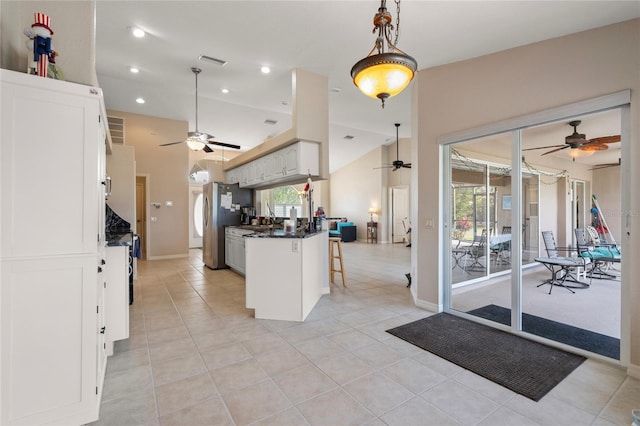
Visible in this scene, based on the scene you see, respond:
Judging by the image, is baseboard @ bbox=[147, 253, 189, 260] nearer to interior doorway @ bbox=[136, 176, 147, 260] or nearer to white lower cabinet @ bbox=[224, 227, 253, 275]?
interior doorway @ bbox=[136, 176, 147, 260]

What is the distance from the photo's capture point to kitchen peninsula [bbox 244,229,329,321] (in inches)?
130

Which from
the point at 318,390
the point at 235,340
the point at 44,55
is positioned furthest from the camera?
the point at 235,340

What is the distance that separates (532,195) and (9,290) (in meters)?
5.13

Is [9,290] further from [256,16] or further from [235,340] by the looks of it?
[256,16]

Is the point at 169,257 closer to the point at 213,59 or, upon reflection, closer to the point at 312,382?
the point at 213,59

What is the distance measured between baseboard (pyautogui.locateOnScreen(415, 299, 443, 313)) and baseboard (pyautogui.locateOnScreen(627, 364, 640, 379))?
5.44 ft

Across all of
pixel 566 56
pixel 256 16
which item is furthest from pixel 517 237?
pixel 256 16

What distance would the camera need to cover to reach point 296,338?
114 inches

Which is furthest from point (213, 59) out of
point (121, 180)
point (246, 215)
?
point (246, 215)

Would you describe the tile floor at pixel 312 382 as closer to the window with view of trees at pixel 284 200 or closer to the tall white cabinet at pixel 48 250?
the tall white cabinet at pixel 48 250

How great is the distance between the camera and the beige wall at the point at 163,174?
24.4 feet

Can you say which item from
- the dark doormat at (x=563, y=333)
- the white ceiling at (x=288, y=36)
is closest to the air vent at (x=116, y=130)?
the white ceiling at (x=288, y=36)

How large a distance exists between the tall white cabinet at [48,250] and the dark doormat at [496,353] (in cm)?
260

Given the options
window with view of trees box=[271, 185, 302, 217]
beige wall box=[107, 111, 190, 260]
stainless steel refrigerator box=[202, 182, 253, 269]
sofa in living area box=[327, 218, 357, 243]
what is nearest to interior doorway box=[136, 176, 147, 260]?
beige wall box=[107, 111, 190, 260]
